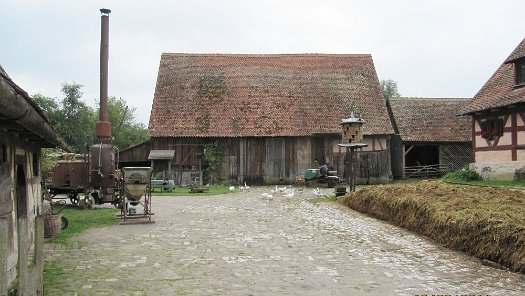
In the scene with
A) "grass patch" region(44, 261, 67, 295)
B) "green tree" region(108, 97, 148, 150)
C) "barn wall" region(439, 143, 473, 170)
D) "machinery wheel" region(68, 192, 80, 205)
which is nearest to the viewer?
"grass patch" region(44, 261, 67, 295)

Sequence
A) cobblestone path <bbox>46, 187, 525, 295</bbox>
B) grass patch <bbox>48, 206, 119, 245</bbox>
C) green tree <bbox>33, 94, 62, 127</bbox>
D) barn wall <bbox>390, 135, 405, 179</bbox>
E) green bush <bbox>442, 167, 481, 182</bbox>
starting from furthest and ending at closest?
green tree <bbox>33, 94, 62, 127</bbox> → barn wall <bbox>390, 135, 405, 179</bbox> → green bush <bbox>442, 167, 481, 182</bbox> → grass patch <bbox>48, 206, 119, 245</bbox> → cobblestone path <bbox>46, 187, 525, 295</bbox>

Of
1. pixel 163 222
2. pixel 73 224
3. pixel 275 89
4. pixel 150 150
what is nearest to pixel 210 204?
pixel 163 222

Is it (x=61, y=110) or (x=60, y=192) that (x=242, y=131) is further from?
(x=61, y=110)

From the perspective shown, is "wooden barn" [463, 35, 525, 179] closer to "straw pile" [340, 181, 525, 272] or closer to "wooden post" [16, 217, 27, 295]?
"straw pile" [340, 181, 525, 272]

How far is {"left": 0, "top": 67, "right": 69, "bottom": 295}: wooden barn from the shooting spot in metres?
4.30

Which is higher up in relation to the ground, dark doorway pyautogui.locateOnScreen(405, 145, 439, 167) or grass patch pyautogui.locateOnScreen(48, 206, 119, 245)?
dark doorway pyautogui.locateOnScreen(405, 145, 439, 167)

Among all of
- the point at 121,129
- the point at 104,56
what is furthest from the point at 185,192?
the point at 121,129

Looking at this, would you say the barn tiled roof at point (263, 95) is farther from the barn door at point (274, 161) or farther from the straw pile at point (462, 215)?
the straw pile at point (462, 215)

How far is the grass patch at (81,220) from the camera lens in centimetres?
1120

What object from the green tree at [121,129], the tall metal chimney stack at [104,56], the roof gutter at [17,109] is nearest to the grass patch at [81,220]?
the roof gutter at [17,109]

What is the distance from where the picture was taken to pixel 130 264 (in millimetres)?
8164

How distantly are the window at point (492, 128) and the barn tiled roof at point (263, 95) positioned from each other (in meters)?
8.64

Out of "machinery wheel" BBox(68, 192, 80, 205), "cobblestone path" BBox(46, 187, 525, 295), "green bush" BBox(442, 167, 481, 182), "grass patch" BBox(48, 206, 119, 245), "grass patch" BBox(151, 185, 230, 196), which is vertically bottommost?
"cobblestone path" BBox(46, 187, 525, 295)

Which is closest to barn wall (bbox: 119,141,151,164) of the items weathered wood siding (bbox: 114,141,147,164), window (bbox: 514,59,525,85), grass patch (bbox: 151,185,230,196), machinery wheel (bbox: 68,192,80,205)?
weathered wood siding (bbox: 114,141,147,164)
